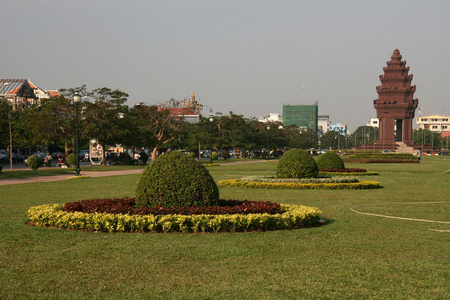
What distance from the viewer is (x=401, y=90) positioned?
93.2 metres

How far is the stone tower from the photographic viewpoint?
9375cm

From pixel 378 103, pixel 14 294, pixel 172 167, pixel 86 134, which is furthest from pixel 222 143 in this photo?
pixel 14 294

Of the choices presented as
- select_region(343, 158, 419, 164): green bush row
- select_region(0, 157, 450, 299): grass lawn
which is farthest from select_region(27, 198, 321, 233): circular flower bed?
select_region(343, 158, 419, 164): green bush row

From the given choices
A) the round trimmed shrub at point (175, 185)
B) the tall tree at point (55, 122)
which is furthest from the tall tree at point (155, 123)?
the round trimmed shrub at point (175, 185)

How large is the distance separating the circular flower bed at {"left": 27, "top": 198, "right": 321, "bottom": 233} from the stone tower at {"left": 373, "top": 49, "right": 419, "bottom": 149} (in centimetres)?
8637

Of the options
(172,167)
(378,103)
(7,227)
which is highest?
(378,103)

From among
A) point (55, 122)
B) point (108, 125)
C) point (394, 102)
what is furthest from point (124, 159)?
point (394, 102)

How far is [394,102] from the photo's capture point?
94062mm

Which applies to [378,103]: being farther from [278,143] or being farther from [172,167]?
[172,167]

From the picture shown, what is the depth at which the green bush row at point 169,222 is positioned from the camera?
9703mm

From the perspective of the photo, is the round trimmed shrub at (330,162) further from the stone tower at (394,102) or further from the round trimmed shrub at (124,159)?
the stone tower at (394,102)

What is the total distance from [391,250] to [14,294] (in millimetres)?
5597

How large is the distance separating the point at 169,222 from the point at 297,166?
13.2m

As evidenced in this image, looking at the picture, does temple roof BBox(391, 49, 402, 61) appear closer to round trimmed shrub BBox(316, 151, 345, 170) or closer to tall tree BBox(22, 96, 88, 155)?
tall tree BBox(22, 96, 88, 155)
